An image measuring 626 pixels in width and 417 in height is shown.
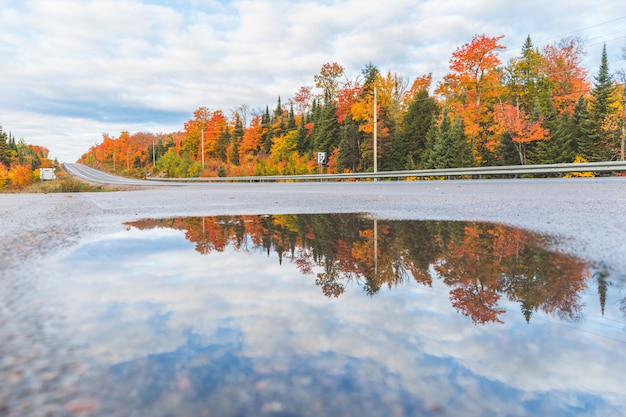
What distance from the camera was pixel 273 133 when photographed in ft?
197

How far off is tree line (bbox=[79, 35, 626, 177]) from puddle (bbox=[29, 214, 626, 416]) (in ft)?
88.9

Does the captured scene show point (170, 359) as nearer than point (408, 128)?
Yes

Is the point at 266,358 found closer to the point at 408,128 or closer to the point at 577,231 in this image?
the point at 577,231

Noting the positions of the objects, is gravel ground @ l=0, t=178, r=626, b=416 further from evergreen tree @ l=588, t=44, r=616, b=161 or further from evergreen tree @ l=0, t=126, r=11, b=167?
evergreen tree @ l=0, t=126, r=11, b=167

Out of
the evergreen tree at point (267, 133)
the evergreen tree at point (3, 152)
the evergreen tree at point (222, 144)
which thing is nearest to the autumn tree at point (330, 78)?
the evergreen tree at point (267, 133)

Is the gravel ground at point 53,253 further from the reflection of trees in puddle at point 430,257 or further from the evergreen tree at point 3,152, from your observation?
the evergreen tree at point 3,152

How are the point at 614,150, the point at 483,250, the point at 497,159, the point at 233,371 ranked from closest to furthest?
1. the point at 233,371
2. the point at 483,250
3. the point at 614,150
4. the point at 497,159

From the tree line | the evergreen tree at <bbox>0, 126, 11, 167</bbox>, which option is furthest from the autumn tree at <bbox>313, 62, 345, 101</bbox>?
the evergreen tree at <bbox>0, 126, 11, 167</bbox>

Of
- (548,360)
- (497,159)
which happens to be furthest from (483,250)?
(497,159)

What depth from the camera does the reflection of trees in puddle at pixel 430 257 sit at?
208 centimetres

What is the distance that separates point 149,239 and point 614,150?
129ft

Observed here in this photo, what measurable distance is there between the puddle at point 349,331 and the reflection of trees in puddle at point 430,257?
2cm

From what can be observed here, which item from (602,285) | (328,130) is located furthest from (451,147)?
(602,285)

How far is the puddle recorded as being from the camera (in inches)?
46.4
